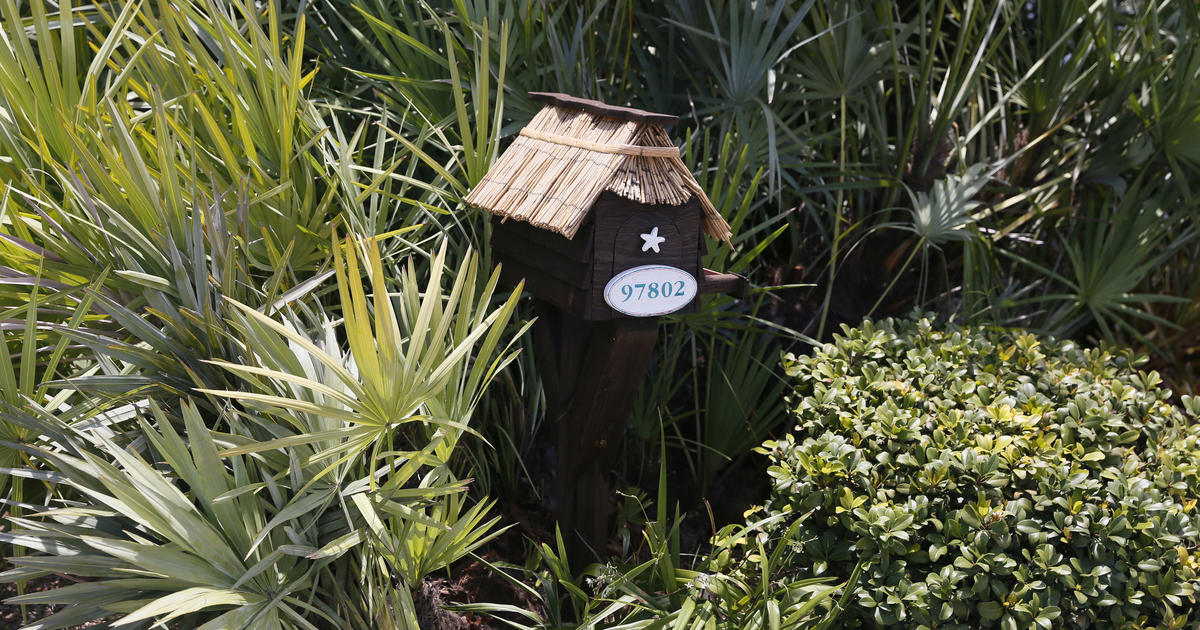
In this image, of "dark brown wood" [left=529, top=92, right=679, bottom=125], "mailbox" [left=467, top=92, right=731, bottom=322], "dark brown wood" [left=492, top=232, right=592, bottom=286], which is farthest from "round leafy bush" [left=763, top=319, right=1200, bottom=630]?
"dark brown wood" [left=529, top=92, right=679, bottom=125]

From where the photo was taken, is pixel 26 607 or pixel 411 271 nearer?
pixel 411 271

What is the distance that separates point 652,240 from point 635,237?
3 centimetres

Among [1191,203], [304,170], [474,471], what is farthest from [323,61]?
[1191,203]

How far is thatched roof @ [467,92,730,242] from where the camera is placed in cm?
158

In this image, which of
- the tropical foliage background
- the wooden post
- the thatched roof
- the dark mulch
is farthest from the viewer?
the dark mulch

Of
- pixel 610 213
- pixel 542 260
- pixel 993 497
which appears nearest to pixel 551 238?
pixel 542 260

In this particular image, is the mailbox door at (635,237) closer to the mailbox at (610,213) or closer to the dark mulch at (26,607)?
the mailbox at (610,213)

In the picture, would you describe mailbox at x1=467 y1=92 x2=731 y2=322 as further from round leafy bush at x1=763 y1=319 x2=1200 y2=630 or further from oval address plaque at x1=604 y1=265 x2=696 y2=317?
round leafy bush at x1=763 y1=319 x2=1200 y2=630

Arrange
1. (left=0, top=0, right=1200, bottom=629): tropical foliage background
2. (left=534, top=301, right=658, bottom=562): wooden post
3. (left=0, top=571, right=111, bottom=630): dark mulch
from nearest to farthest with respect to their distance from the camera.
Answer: (left=0, top=0, right=1200, bottom=629): tropical foliage background → (left=534, top=301, right=658, bottom=562): wooden post → (left=0, top=571, right=111, bottom=630): dark mulch

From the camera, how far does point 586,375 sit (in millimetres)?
1796

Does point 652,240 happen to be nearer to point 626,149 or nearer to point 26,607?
point 626,149

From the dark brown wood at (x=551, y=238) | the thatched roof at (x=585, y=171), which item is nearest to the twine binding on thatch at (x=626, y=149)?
the thatched roof at (x=585, y=171)

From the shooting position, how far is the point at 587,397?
1.81 metres

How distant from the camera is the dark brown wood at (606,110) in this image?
161 cm
